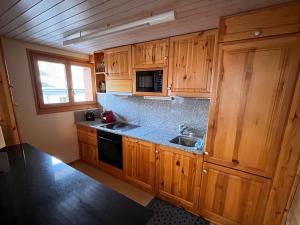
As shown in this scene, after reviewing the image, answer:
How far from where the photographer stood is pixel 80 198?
2.97ft

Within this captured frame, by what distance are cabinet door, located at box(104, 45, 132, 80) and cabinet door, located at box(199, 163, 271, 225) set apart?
1.81m

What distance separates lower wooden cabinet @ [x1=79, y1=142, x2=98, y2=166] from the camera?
283cm

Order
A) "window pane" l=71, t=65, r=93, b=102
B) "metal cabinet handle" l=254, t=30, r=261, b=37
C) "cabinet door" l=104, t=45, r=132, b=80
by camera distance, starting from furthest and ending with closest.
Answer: "window pane" l=71, t=65, r=93, b=102, "cabinet door" l=104, t=45, r=132, b=80, "metal cabinet handle" l=254, t=30, r=261, b=37

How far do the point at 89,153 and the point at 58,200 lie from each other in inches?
85.9

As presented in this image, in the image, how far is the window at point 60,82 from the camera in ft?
7.99

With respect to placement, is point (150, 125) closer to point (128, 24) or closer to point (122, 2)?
point (128, 24)

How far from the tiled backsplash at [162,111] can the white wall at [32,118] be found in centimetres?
98

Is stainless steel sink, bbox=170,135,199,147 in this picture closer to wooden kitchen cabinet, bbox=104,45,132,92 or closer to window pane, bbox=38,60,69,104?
wooden kitchen cabinet, bbox=104,45,132,92

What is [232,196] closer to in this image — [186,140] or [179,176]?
[179,176]

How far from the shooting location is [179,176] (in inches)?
74.7

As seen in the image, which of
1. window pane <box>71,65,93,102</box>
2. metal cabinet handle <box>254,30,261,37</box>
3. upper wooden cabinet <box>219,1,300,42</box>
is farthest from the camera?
window pane <box>71,65,93,102</box>

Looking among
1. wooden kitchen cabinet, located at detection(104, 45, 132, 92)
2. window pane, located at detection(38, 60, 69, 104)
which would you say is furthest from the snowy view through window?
wooden kitchen cabinet, located at detection(104, 45, 132, 92)

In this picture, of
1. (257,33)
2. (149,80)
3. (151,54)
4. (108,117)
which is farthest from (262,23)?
(108,117)

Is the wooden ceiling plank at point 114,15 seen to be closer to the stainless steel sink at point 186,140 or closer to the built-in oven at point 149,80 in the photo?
the built-in oven at point 149,80
